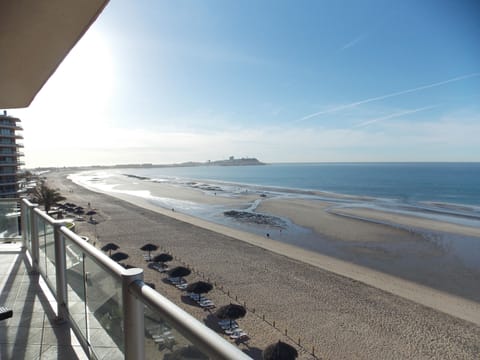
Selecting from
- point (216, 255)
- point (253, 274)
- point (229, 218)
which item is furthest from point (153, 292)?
point (229, 218)

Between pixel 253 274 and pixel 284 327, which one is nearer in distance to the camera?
pixel 284 327

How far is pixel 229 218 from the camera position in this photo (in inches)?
1139

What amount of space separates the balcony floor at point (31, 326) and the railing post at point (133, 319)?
129 cm

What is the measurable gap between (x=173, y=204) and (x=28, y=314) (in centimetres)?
3553

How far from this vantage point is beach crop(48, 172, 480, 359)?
351 inches

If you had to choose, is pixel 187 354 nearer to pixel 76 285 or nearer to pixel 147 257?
pixel 76 285

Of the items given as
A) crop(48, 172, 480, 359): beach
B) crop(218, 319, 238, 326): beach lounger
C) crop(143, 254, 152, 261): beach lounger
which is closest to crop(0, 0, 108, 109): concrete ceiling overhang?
crop(48, 172, 480, 359): beach

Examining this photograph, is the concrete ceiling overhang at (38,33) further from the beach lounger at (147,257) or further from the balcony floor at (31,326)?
the beach lounger at (147,257)

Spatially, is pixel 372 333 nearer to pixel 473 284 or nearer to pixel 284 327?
pixel 284 327

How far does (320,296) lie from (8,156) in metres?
42.9

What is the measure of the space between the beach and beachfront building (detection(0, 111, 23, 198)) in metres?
22.1

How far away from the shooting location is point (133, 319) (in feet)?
5.14

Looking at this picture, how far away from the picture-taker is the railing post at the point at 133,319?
1543mm

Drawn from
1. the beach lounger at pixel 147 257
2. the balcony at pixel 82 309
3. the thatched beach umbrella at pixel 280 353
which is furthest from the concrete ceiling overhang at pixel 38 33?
the beach lounger at pixel 147 257
